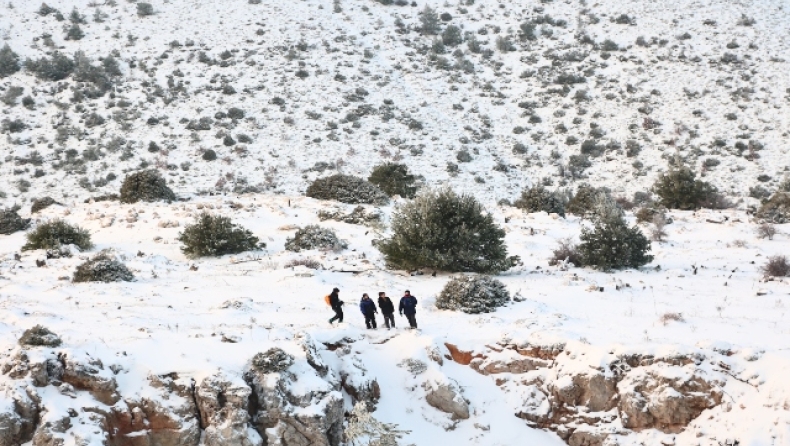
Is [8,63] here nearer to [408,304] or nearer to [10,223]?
[10,223]

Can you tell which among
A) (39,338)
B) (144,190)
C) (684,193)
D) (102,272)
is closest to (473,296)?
(39,338)

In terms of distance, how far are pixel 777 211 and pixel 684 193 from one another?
11.5 feet

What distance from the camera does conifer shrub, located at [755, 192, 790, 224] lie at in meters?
23.3

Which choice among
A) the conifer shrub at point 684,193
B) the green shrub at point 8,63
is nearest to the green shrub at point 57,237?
the conifer shrub at point 684,193

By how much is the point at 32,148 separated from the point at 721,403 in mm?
38734

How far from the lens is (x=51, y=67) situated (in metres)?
46.2

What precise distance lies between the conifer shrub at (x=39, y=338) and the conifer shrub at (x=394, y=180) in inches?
786

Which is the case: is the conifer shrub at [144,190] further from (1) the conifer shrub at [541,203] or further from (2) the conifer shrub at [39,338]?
(2) the conifer shrub at [39,338]

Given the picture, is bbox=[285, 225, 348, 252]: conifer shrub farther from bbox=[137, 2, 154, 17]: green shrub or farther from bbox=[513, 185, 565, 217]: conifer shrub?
bbox=[137, 2, 154, 17]: green shrub

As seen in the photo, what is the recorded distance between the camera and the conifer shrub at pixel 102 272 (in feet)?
50.5

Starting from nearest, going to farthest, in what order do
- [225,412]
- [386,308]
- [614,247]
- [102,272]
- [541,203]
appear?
[225,412] < [386,308] < [102,272] < [614,247] < [541,203]

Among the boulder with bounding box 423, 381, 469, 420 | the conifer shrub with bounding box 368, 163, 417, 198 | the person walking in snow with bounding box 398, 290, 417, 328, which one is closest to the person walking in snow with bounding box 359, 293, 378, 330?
the person walking in snow with bounding box 398, 290, 417, 328

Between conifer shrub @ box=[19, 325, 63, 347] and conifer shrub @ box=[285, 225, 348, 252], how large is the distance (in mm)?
9566

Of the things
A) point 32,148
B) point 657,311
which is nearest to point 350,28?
point 32,148
